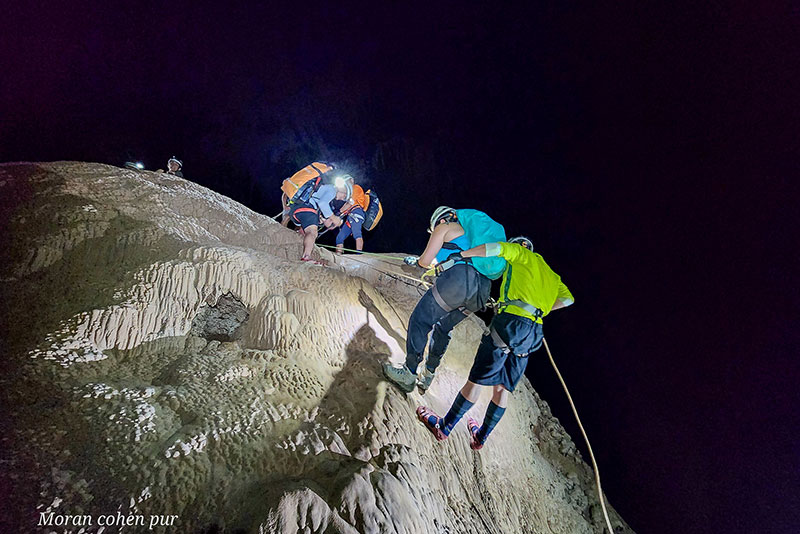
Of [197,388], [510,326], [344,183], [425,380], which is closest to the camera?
[197,388]

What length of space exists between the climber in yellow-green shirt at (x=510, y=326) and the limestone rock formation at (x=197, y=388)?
40 centimetres

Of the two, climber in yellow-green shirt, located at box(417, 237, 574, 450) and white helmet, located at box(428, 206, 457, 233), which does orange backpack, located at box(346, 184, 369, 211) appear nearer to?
white helmet, located at box(428, 206, 457, 233)

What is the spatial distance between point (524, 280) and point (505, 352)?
65 centimetres

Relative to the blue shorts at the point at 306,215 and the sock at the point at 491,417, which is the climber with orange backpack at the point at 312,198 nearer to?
the blue shorts at the point at 306,215

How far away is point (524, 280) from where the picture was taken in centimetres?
281

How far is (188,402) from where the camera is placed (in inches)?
82.2

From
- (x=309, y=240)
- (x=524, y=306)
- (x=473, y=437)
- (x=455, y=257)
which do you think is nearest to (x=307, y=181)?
(x=309, y=240)

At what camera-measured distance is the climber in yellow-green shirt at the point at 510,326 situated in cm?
278

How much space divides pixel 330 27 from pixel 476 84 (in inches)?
232

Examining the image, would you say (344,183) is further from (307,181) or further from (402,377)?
(402,377)

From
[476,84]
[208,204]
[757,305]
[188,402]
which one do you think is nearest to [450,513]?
[188,402]

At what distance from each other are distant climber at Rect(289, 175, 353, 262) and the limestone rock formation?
0.87m

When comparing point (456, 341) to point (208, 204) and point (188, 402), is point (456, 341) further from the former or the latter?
point (208, 204)

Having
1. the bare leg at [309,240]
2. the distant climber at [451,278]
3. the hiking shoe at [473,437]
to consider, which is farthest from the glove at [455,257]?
the bare leg at [309,240]
